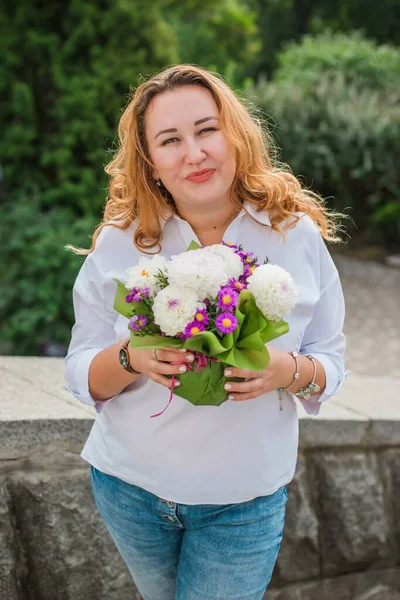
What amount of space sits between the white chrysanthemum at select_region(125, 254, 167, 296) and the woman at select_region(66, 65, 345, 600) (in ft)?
0.57

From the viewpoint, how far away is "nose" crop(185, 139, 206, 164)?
1.85 meters

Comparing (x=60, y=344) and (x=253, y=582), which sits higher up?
(x=253, y=582)

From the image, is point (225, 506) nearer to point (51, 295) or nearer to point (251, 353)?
point (251, 353)

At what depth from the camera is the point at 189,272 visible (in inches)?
63.4

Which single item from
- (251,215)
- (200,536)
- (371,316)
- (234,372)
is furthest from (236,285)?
(371,316)

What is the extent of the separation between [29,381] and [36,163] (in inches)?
140

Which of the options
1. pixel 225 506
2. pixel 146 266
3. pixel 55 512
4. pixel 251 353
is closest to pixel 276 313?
pixel 251 353

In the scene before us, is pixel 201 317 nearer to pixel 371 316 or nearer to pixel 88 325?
pixel 88 325

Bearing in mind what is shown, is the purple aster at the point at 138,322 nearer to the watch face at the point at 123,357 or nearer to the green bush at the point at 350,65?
the watch face at the point at 123,357

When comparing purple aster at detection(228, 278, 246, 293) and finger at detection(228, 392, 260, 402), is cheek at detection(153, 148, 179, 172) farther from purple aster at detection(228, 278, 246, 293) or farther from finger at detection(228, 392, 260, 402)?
finger at detection(228, 392, 260, 402)

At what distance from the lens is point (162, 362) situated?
170 cm

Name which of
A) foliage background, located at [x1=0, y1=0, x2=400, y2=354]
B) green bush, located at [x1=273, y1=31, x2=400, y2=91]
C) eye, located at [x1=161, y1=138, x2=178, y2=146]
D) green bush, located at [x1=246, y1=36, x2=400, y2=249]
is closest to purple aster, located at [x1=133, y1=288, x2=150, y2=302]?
eye, located at [x1=161, y1=138, x2=178, y2=146]

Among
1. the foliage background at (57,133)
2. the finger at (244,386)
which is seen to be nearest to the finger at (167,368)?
the finger at (244,386)

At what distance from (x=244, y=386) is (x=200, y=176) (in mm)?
502
